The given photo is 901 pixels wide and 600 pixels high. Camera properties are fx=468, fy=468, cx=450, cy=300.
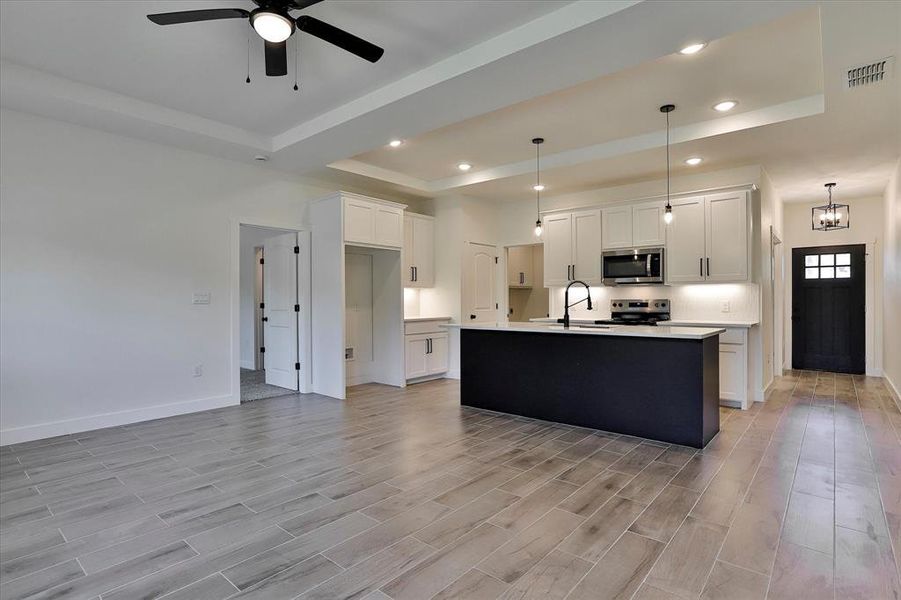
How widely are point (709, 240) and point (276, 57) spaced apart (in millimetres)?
4864

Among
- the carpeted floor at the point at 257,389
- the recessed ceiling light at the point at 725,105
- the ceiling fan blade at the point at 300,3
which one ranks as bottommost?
the carpeted floor at the point at 257,389

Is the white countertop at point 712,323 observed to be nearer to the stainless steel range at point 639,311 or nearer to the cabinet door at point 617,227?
the stainless steel range at point 639,311

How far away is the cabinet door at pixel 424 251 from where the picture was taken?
6992 millimetres

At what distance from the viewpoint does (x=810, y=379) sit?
6789 millimetres

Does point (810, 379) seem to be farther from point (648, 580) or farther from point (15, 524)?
point (15, 524)

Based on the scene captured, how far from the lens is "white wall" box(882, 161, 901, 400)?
5.19 metres

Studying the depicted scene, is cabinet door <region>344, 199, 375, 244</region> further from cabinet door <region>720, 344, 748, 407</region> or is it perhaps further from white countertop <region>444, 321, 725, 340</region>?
cabinet door <region>720, 344, 748, 407</region>

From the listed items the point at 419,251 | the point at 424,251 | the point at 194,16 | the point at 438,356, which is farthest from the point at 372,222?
the point at 194,16

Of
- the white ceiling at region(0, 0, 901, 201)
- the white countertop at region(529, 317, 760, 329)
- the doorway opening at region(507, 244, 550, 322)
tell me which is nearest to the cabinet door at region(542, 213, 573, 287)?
the white ceiling at region(0, 0, 901, 201)

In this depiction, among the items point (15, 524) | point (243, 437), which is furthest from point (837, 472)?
point (15, 524)

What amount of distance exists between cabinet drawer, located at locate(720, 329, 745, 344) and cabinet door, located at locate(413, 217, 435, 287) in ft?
13.1

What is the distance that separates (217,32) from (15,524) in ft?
10.3

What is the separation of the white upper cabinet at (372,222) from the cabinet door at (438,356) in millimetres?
1588

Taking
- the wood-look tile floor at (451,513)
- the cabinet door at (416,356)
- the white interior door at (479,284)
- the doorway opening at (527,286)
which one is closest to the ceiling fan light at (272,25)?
the wood-look tile floor at (451,513)
